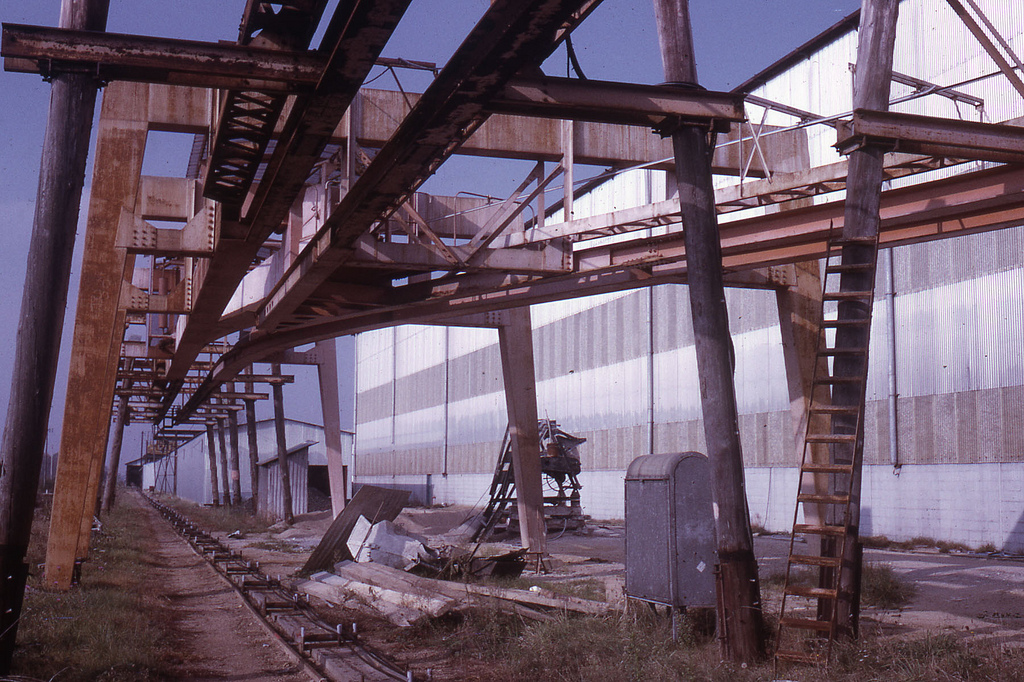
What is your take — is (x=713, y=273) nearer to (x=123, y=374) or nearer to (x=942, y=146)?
(x=942, y=146)

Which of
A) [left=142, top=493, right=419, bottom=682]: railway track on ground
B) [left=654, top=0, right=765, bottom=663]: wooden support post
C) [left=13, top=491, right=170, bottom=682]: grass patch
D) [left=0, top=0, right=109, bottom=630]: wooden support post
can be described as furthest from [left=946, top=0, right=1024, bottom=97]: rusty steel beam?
[left=13, top=491, right=170, bottom=682]: grass patch

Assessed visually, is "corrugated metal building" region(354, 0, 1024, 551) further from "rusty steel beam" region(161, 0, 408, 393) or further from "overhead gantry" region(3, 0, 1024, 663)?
"rusty steel beam" region(161, 0, 408, 393)

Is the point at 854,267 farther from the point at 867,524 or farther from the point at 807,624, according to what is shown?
the point at 867,524

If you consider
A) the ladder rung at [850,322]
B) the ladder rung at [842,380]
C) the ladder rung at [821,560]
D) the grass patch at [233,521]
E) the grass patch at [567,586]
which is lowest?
the grass patch at [233,521]

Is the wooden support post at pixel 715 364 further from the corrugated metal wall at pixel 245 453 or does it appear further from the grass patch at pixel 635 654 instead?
the corrugated metal wall at pixel 245 453

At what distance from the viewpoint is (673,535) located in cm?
804

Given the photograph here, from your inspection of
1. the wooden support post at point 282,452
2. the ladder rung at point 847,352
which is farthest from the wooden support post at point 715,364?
the wooden support post at point 282,452

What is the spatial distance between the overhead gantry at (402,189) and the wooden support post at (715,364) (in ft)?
0.67

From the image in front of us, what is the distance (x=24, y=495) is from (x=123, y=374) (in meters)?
21.0

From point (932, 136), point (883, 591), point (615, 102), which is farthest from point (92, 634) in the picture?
point (883, 591)

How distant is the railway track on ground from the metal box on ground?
7.98 ft

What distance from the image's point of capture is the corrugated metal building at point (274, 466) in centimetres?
3584

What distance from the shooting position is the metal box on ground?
7922mm

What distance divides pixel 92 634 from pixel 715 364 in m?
6.63
